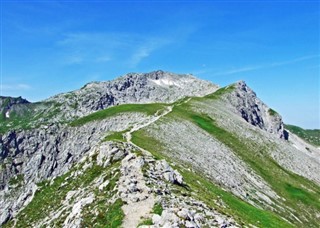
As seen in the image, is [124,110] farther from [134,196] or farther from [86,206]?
[134,196]

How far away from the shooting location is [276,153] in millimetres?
121625

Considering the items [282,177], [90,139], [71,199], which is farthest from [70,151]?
[71,199]

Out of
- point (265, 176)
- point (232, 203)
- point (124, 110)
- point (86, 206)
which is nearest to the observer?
point (86, 206)

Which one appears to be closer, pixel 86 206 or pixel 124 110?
pixel 86 206

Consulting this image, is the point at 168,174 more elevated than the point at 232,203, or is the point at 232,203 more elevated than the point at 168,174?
the point at 168,174

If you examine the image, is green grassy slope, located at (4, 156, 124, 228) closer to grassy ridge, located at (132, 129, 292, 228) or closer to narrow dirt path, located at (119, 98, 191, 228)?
narrow dirt path, located at (119, 98, 191, 228)

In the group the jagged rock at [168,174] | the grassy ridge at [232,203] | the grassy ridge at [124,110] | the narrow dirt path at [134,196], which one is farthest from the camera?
the grassy ridge at [124,110]

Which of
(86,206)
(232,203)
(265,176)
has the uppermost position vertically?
(265,176)

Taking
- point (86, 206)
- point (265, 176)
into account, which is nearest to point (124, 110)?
point (265, 176)

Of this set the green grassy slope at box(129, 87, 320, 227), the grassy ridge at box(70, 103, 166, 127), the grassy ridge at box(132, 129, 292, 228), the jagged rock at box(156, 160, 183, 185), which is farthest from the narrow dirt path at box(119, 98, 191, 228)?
the grassy ridge at box(70, 103, 166, 127)

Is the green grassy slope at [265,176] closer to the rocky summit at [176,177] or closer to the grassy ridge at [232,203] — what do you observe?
the grassy ridge at [232,203]

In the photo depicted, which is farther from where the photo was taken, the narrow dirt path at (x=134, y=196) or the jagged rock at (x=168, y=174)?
the jagged rock at (x=168, y=174)

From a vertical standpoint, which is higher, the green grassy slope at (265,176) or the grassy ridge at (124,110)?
the grassy ridge at (124,110)

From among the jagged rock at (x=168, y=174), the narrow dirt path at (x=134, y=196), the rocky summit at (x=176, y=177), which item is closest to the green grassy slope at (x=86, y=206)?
the rocky summit at (x=176, y=177)
